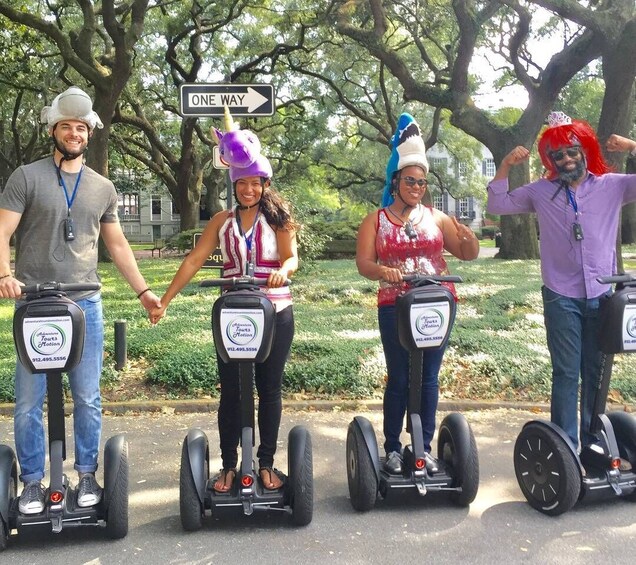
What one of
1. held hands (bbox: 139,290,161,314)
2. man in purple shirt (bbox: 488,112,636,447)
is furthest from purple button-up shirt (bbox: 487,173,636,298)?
held hands (bbox: 139,290,161,314)

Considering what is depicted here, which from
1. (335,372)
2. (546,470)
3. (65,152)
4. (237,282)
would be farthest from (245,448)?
(335,372)

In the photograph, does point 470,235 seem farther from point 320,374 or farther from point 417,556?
point 320,374

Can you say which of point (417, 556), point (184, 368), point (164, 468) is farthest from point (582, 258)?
point (184, 368)

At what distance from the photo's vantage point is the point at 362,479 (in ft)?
11.4

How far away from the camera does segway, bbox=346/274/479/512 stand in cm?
335

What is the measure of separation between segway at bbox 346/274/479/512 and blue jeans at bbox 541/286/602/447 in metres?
0.60

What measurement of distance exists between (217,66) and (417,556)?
74.7 feet

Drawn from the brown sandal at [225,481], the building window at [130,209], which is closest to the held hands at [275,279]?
the brown sandal at [225,481]

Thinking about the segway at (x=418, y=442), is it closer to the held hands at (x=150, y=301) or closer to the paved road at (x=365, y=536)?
the paved road at (x=365, y=536)

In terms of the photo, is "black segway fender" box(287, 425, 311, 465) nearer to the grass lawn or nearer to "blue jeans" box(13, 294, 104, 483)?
"blue jeans" box(13, 294, 104, 483)

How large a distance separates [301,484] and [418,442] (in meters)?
0.65

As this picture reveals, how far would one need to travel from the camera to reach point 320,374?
5.95 meters

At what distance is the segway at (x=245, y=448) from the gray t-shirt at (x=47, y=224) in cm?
65

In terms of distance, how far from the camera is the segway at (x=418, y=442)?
3350 mm
